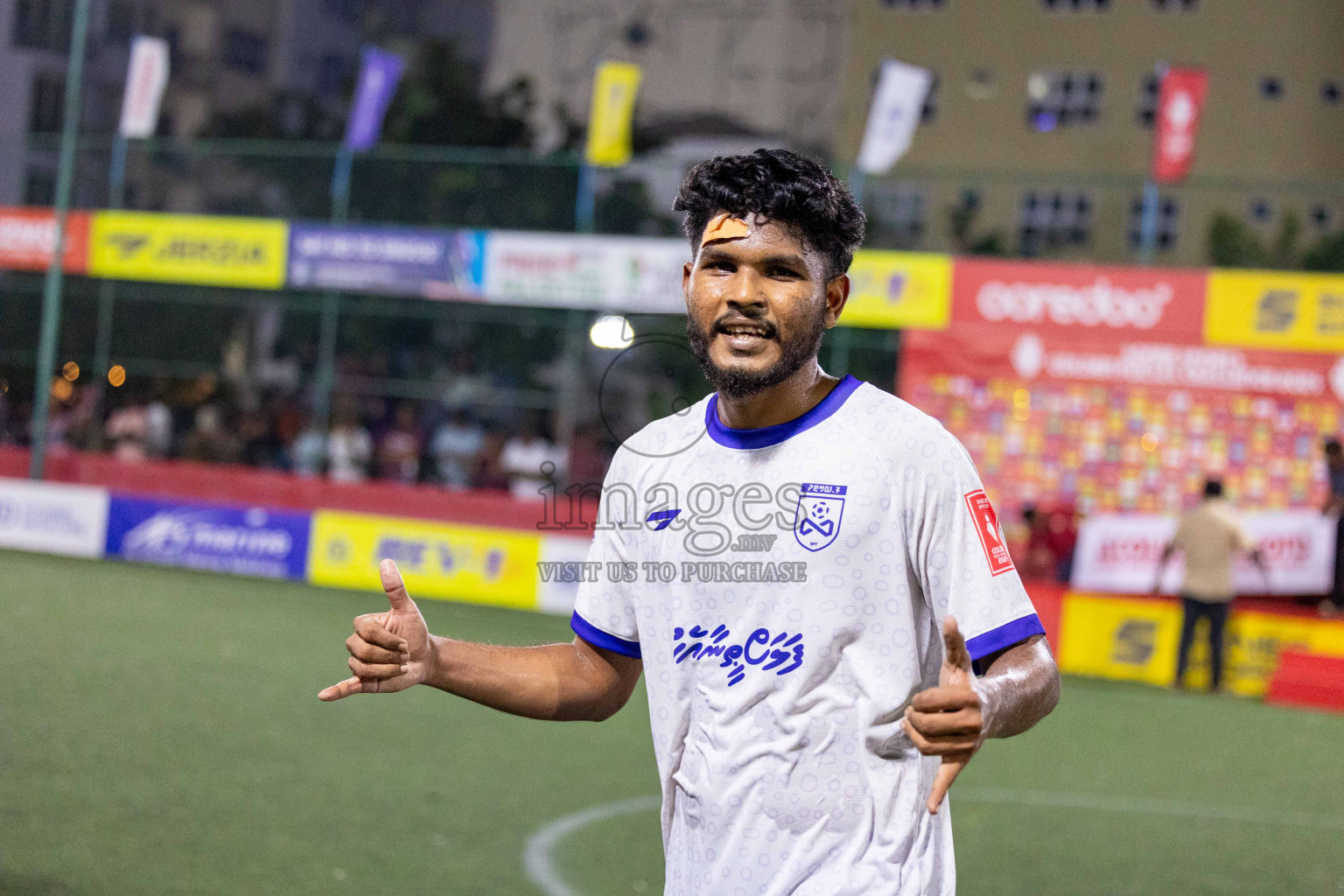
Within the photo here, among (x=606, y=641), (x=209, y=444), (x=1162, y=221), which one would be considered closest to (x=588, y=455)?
(x=209, y=444)

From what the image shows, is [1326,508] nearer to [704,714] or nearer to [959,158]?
[704,714]

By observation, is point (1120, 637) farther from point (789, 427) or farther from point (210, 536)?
point (789, 427)

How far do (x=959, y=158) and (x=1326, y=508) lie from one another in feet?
80.4

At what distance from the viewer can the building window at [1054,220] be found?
32.5 metres

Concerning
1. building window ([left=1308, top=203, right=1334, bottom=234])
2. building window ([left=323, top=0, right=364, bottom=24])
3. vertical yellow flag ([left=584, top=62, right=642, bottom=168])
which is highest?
building window ([left=323, top=0, right=364, bottom=24])

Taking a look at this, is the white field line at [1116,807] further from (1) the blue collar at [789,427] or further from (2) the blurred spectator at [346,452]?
(2) the blurred spectator at [346,452]

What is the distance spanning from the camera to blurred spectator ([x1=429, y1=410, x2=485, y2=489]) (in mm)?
17812

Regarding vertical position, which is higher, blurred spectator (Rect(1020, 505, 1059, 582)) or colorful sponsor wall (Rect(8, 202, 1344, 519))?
colorful sponsor wall (Rect(8, 202, 1344, 519))

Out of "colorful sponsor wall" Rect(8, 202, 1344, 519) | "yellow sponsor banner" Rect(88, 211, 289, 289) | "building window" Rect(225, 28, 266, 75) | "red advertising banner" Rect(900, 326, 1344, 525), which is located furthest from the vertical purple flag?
"building window" Rect(225, 28, 266, 75)

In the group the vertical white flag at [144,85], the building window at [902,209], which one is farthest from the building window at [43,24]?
the building window at [902,209]

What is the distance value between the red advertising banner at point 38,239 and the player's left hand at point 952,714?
718 inches

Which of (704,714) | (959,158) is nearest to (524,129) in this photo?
(959,158)

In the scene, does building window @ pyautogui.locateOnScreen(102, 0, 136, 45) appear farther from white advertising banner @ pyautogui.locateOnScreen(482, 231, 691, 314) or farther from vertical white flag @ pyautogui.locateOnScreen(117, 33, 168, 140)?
white advertising banner @ pyautogui.locateOnScreen(482, 231, 691, 314)

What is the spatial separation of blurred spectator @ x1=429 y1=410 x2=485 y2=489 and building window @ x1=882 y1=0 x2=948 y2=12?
22256 millimetres
